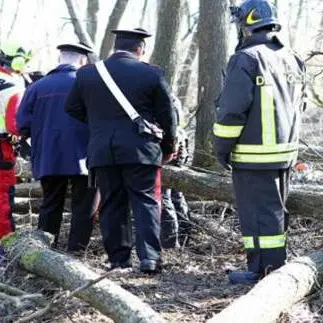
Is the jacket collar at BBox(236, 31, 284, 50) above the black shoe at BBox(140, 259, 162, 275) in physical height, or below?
above

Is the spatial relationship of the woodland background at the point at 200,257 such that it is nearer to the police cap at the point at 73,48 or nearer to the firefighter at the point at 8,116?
the firefighter at the point at 8,116

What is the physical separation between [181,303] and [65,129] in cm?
227

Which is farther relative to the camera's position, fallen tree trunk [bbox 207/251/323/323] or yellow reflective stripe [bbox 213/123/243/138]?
yellow reflective stripe [bbox 213/123/243/138]

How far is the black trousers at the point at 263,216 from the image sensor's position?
183 inches

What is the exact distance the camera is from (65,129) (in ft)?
19.3

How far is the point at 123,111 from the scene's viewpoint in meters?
5.12

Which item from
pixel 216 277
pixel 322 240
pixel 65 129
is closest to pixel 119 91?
pixel 65 129

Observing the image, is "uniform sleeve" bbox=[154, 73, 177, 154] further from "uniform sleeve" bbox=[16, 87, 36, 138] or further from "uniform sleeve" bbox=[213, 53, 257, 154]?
"uniform sleeve" bbox=[16, 87, 36, 138]

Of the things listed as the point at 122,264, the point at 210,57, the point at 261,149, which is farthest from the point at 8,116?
the point at 210,57

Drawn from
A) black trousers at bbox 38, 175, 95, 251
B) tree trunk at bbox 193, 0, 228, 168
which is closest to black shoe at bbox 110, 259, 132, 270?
black trousers at bbox 38, 175, 95, 251

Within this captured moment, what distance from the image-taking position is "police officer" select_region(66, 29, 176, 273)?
5098 mm

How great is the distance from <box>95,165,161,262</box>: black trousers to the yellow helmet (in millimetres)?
1621

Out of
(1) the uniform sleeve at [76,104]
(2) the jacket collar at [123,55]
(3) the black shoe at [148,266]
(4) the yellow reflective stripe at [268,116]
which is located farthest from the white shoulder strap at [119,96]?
(3) the black shoe at [148,266]

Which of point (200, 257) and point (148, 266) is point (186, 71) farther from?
point (148, 266)
